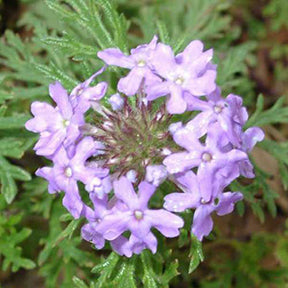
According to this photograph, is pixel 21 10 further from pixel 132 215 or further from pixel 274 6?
pixel 132 215

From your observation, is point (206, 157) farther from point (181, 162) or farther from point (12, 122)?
point (12, 122)

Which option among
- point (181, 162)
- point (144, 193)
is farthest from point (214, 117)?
point (144, 193)

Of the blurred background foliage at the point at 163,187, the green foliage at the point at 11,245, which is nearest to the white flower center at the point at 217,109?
the blurred background foliage at the point at 163,187

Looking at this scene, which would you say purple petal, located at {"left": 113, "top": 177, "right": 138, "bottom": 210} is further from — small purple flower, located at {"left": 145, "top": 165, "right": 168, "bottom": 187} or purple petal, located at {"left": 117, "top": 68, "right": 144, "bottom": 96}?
purple petal, located at {"left": 117, "top": 68, "right": 144, "bottom": 96}

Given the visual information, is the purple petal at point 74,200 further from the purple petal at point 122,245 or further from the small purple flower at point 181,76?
the small purple flower at point 181,76

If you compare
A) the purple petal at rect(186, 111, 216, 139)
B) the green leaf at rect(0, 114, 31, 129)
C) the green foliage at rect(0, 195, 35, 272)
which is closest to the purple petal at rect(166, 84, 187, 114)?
the purple petal at rect(186, 111, 216, 139)
